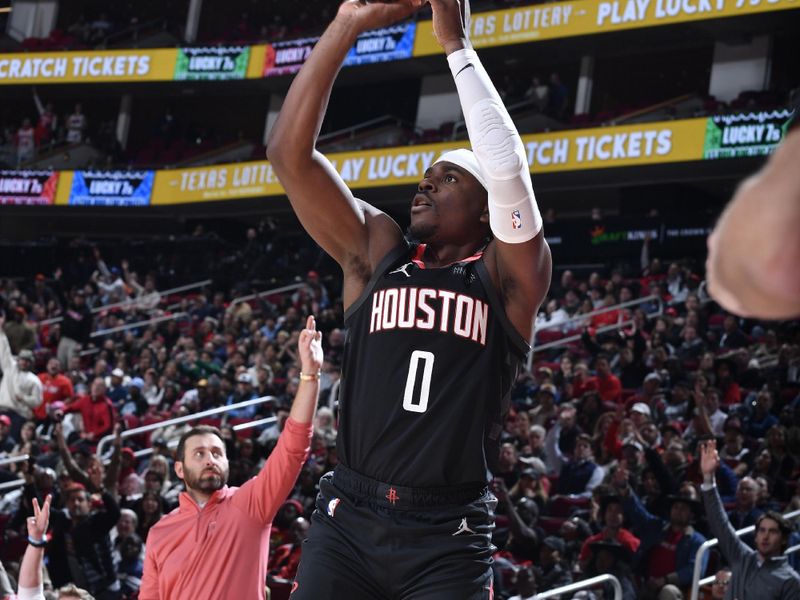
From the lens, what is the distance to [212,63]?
2502cm

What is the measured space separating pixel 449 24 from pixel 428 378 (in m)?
0.94

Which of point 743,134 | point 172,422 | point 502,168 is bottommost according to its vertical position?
point 172,422

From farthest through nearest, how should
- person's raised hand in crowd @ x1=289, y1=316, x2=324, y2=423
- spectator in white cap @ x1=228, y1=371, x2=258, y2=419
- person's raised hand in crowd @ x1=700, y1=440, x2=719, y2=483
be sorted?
1. spectator in white cap @ x1=228, y1=371, x2=258, y2=419
2. person's raised hand in crowd @ x1=700, y1=440, x2=719, y2=483
3. person's raised hand in crowd @ x1=289, y1=316, x2=324, y2=423

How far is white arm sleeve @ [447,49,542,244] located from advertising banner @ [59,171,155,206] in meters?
22.4

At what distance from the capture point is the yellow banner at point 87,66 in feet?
84.3

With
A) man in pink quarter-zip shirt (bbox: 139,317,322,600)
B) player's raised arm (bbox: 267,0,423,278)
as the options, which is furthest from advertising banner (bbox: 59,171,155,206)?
player's raised arm (bbox: 267,0,423,278)

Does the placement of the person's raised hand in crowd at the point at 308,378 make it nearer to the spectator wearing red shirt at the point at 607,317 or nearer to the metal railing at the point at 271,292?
the spectator wearing red shirt at the point at 607,317

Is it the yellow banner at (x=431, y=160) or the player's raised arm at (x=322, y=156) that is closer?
the player's raised arm at (x=322, y=156)

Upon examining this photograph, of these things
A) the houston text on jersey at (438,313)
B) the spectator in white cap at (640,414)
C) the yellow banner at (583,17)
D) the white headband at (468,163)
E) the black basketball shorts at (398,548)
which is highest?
the yellow banner at (583,17)

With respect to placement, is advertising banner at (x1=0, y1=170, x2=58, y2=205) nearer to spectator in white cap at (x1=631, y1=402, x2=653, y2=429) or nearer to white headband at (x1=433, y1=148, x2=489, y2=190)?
spectator in white cap at (x1=631, y1=402, x2=653, y2=429)

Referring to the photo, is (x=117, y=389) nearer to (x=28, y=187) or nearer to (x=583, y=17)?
(x=583, y=17)

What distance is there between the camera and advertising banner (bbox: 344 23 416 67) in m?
22.4

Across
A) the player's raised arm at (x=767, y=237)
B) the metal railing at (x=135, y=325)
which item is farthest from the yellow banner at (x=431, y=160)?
the player's raised arm at (x=767, y=237)

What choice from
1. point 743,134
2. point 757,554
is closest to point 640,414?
point 757,554
